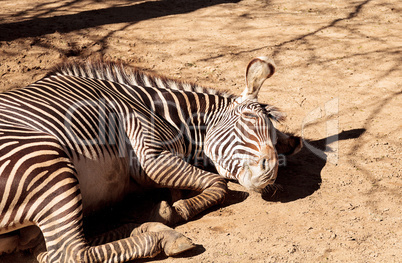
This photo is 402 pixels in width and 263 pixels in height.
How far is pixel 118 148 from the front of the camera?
3.94 m

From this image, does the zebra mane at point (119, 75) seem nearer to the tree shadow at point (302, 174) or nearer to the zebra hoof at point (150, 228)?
the tree shadow at point (302, 174)

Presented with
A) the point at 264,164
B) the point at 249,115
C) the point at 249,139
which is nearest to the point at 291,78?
the point at 249,115

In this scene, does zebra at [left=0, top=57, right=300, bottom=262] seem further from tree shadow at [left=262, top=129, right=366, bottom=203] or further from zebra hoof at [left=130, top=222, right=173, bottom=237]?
tree shadow at [left=262, top=129, right=366, bottom=203]

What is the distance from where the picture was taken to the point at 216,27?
838 cm

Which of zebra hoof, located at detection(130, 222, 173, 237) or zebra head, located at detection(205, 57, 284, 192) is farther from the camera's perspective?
zebra head, located at detection(205, 57, 284, 192)

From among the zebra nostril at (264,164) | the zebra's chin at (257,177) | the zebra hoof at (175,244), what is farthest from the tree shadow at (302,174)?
the zebra hoof at (175,244)

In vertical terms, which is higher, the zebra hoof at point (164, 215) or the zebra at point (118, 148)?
the zebra at point (118, 148)

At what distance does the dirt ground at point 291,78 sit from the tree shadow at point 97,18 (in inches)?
1.0

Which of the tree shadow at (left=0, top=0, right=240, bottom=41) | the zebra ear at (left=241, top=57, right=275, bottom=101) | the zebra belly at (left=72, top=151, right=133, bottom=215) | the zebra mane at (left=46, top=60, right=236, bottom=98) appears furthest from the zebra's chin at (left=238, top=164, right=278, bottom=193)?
the tree shadow at (left=0, top=0, right=240, bottom=41)

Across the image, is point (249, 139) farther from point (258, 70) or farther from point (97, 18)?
point (97, 18)

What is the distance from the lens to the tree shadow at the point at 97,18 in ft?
24.1

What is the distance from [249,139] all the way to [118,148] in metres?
1.16

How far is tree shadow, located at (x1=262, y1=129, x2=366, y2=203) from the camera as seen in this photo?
421cm

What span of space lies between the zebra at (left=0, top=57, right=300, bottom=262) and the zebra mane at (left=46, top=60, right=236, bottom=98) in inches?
0.4
